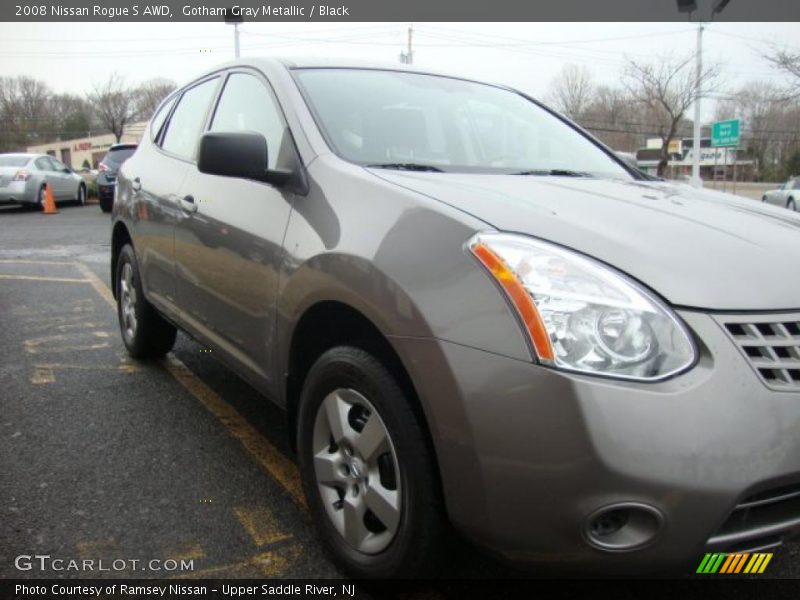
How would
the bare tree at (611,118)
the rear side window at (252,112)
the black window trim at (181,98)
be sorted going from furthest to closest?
the bare tree at (611,118)
the black window trim at (181,98)
the rear side window at (252,112)

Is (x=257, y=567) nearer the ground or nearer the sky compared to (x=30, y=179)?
nearer the ground

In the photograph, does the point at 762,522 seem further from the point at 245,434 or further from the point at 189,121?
the point at 189,121

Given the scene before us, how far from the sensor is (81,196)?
2044 centimetres

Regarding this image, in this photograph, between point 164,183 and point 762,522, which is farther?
point 164,183

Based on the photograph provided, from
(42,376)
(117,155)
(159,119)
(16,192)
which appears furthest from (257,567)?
(16,192)

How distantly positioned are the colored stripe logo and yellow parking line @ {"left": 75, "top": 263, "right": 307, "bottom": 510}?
1.55 meters

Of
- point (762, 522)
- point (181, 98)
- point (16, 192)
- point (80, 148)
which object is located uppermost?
point (80, 148)

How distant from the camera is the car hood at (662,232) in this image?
1681mm

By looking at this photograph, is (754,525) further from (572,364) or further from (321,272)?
(321,272)

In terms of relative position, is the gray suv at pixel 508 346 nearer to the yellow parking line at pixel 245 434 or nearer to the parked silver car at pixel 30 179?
the yellow parking line at pixel 245 434

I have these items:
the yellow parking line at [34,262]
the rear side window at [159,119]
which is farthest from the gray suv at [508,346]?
the yellow parking line at [34,262]

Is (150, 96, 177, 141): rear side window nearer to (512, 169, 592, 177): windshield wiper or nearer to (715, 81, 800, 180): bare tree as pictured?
(512, 169, 592, 177): windshield wiper

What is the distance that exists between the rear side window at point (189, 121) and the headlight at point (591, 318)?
2449mm

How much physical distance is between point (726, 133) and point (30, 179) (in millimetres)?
25864
